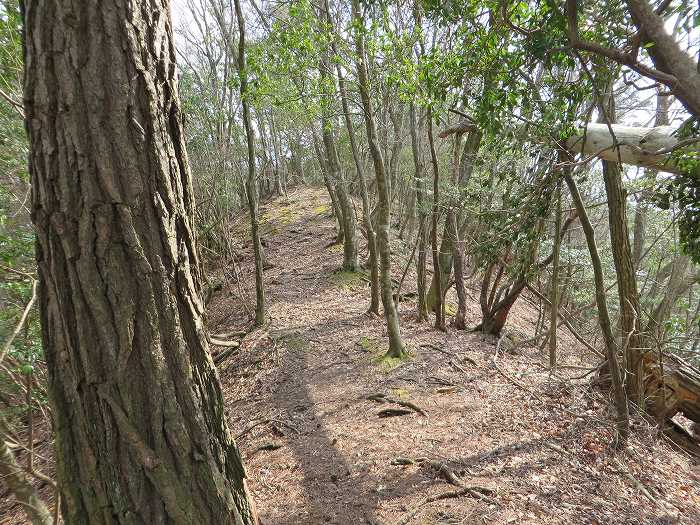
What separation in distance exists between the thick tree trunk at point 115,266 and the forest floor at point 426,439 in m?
2.32

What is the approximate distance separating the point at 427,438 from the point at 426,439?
3 centimetres

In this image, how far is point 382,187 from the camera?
23.3 ft

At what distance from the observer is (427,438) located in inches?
187

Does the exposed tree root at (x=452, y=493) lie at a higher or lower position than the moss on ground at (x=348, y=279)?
lower

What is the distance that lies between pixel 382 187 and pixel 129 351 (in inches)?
231

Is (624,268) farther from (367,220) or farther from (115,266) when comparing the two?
(115,266)

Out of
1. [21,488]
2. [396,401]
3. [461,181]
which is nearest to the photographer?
[21,488]

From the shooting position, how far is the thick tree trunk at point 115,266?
1.61 m

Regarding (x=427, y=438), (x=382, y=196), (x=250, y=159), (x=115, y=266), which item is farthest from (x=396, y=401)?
(x=250, y=159)

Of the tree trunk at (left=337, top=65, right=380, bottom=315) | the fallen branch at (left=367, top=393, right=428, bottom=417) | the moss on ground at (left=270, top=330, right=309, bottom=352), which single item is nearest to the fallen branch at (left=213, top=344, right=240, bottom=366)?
the moss on ground at (left=270, top=330, right=309, bottom=352)

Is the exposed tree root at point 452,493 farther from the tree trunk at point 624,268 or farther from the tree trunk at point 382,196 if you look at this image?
the tree trunk at point 382,196

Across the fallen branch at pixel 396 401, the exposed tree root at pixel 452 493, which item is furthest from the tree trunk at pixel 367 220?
the exposed tree root at pixel 452 493

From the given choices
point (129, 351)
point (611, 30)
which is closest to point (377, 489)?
point (129, 351)

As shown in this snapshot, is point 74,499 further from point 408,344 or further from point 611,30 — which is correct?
point 408,344
